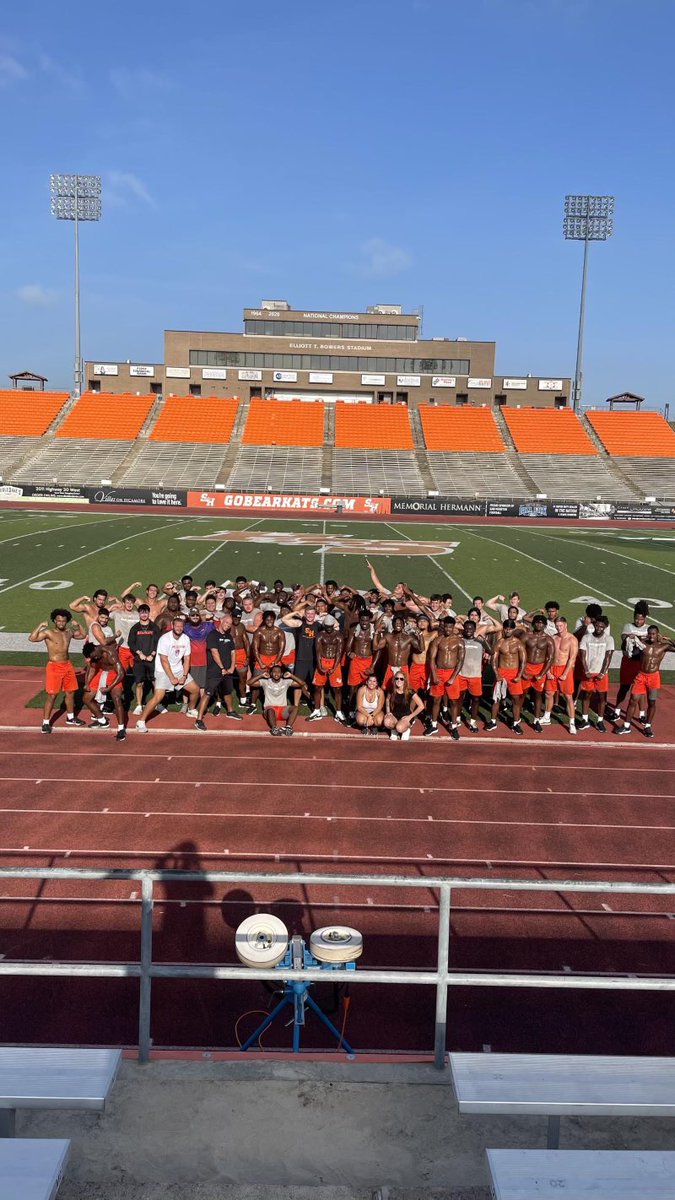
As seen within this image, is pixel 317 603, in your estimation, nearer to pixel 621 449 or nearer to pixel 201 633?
pixel 201 633

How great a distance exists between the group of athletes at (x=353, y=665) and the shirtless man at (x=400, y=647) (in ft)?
0.05

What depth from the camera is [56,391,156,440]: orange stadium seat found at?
69.6 metres

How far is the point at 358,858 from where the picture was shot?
781 centimetres

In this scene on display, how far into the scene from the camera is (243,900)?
7.10 meters

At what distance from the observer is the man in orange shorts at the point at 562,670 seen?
38.8 feet

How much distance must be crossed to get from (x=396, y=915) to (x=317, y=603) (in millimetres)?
6012

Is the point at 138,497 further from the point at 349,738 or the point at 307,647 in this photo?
the point at 349,738

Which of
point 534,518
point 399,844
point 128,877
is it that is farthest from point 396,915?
point 534,518

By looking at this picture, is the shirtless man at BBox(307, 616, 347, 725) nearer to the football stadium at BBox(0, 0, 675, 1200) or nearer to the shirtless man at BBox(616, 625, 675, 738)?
the football stadium at BBox(0, 0, 675, 1200)

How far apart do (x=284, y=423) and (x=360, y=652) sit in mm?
63174

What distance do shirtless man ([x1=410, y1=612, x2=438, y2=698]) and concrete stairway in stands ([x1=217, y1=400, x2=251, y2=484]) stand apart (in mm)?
50894

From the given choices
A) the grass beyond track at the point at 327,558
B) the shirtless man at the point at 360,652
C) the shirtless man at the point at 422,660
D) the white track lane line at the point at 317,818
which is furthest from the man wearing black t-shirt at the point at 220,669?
the grass beyond track at the point at 327,558

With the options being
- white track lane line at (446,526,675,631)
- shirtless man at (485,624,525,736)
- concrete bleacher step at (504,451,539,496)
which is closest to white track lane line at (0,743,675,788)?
shirtless man at (485,624,525,736)

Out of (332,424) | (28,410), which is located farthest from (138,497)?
Result: (28,410)
